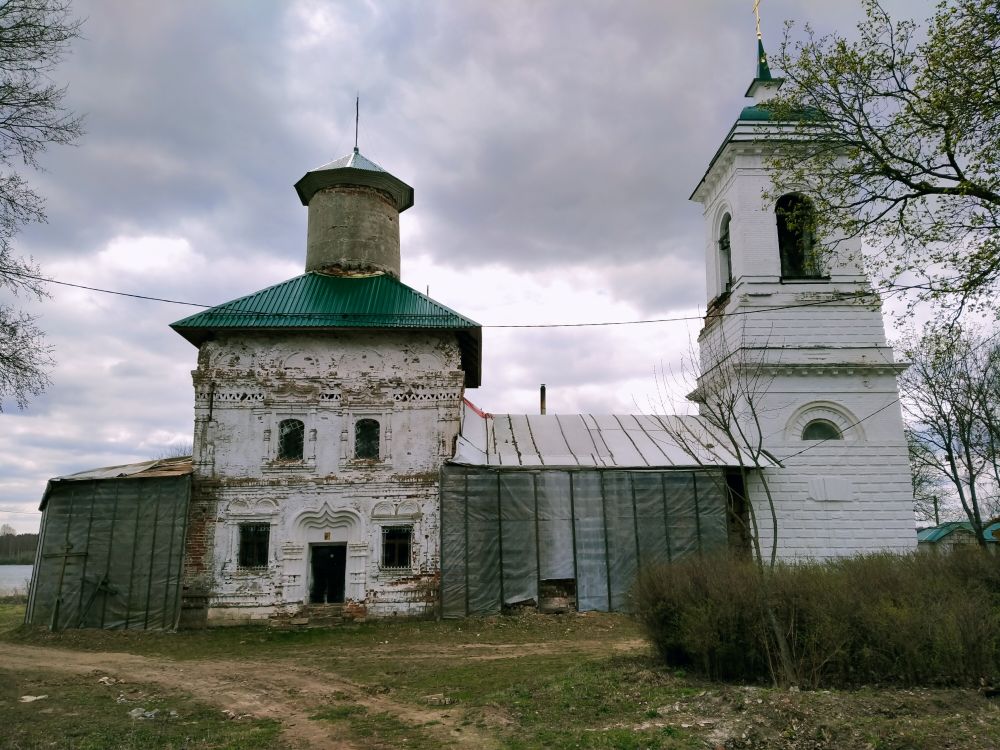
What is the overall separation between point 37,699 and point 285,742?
173 inches

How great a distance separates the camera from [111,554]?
15.7m

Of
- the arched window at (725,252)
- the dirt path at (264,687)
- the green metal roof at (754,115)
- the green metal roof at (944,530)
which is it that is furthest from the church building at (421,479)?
the green metal roof at (944,530)

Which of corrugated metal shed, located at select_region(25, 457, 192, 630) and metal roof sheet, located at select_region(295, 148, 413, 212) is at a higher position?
metal roof sheet, located at select_region(295, 148, 413, 212)

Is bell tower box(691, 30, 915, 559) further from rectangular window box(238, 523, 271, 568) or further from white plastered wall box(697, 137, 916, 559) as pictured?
rectangular window box(238, 523, 271, 568)

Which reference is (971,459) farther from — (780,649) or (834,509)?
(780,649)

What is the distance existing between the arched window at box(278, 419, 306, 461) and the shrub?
1020 cm

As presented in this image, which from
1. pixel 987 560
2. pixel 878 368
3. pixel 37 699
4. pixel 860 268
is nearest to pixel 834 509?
pixel 878 368

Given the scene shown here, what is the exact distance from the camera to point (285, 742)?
706 centimetres

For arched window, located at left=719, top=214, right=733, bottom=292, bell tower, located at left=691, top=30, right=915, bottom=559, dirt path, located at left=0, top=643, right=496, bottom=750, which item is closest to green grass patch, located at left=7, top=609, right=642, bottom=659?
dirt path, located at left=0, top=643, right=496, bottom=750

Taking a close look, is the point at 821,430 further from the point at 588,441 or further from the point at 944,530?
the point at 944,530

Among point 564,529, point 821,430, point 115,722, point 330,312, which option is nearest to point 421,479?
point 564,529

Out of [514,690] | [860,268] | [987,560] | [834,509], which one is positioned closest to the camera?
[514,690]

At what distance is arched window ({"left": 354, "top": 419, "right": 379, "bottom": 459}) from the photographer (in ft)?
55.7

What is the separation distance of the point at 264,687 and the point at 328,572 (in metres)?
6.52
